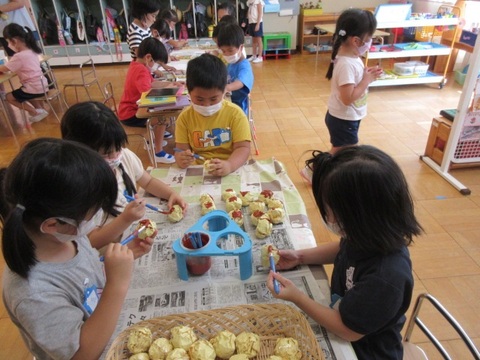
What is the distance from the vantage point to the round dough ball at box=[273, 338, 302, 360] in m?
0.70

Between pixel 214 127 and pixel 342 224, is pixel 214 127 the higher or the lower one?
the lower one

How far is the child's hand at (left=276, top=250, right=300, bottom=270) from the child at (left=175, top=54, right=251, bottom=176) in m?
0.61

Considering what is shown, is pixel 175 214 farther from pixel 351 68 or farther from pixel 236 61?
pixel 236 61

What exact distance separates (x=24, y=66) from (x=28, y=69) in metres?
0.04

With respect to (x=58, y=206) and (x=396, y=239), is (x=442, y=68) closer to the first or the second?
(x=396, y=239)

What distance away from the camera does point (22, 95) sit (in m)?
3.37

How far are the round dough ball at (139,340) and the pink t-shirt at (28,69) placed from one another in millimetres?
3386

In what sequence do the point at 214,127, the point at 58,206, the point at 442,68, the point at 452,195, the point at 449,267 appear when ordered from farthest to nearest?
the point at 442,68, the point at 452,195, the point at 449,267, the point at 214,127, the point at 58,206

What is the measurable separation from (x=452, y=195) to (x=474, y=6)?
3236mm

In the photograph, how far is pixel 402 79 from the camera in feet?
13.6

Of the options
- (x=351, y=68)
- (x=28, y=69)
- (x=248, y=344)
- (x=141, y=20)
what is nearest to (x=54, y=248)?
(x=248, y=344)

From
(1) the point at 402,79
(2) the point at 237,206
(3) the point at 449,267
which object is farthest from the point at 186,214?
(1) the point at 402,79

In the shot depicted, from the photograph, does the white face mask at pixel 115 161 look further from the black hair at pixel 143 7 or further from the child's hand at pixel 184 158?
the black hair at pixel 143 7

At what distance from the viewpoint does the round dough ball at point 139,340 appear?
0.72m
